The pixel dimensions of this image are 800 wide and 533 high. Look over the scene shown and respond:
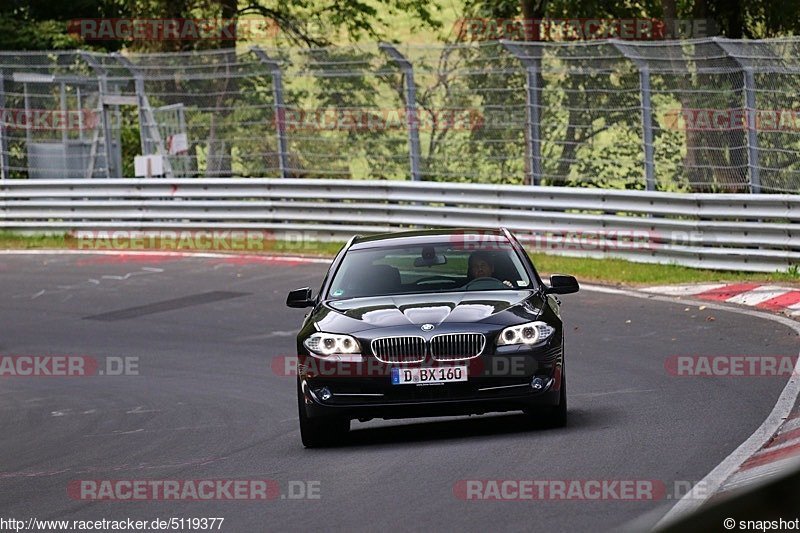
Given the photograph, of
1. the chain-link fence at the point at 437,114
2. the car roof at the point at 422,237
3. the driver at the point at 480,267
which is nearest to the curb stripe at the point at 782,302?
the chain-link fence at the point at 437,114

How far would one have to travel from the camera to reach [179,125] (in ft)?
85.2

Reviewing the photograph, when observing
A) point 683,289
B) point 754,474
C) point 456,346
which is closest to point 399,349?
point 456,346

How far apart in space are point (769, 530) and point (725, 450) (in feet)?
19.4

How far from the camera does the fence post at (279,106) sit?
23.8 metres

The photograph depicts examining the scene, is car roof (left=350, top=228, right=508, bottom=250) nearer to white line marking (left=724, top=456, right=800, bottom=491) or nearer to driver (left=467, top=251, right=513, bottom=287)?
driver (left=467, top=251, right=513, bottom=287)

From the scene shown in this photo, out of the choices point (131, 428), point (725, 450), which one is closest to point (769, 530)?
point (725, 450)

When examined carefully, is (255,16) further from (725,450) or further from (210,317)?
(725,450)

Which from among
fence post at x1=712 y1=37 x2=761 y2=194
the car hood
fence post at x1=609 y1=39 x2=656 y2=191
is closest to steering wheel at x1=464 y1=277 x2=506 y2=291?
the car hood

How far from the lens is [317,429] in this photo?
895 cm

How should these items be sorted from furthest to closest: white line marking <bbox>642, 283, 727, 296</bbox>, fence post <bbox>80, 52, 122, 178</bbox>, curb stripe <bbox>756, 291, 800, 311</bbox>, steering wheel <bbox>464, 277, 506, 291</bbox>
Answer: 1. fence post <bbox>80, 52, 122, 178</bbox>
2. white line marking <bbox>642, 283, 727, 296</bbox>
3. curb stripe <bbox>756, 291, 800, 311</bbox>
4. steering wheel <bbox>464, 277, 506, 291</bbox>

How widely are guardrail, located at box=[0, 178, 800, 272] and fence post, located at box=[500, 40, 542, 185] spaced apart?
60 centimetres

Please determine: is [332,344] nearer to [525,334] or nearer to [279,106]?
[525,334]

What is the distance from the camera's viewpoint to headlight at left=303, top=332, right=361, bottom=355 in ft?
29.0

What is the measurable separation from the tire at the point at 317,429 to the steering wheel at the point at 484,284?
1.32 metres
